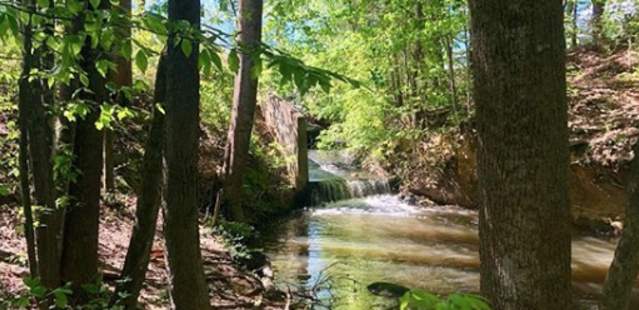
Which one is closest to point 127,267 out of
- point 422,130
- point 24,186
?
point 24,186

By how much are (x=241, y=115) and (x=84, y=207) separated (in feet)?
19.4

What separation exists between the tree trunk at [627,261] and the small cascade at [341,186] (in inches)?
450

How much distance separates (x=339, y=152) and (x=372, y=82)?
21.7 feet

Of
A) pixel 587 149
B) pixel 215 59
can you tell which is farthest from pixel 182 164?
pixel 587 149

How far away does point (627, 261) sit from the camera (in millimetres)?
2963

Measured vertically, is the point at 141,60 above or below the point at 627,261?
above

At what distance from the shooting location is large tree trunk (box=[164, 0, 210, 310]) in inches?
144

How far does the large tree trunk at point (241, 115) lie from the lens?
29.7ft

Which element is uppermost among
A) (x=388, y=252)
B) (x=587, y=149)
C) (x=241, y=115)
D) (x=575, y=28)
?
(x=575, y=28)

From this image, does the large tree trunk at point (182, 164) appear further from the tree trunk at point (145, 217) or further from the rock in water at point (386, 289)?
the rock in water at point (386, 289)

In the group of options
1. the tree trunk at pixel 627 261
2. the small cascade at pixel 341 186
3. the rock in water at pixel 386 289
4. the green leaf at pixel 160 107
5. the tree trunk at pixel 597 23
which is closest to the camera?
the tree trunk at pixel 627 261

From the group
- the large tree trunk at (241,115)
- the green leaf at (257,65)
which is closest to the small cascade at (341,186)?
the large tree trunk at (241,115)

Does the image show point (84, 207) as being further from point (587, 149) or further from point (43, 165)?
point (587, 149)

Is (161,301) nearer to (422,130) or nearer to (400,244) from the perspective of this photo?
(400,244)
